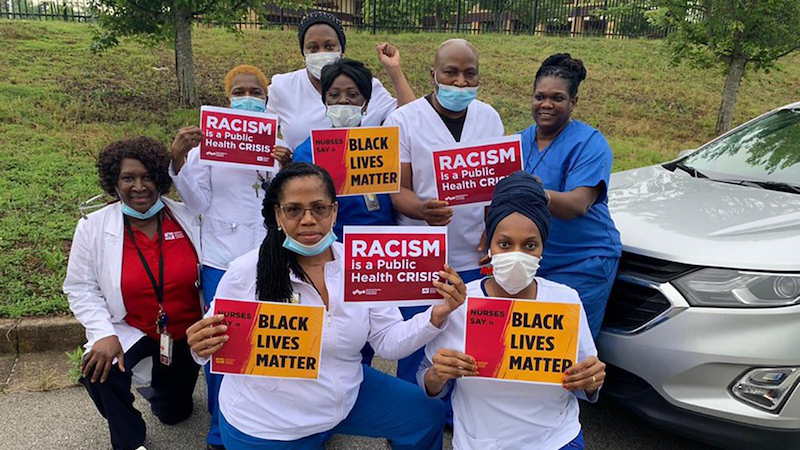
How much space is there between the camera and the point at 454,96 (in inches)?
115

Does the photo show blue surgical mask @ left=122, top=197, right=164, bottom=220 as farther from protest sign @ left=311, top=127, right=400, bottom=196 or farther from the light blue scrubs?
the light blue scrubs

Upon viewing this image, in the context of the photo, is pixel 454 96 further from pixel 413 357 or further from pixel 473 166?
pixel 413 357

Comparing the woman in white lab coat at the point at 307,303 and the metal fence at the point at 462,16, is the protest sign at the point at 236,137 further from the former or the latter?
the metal fence at the point at 462,16

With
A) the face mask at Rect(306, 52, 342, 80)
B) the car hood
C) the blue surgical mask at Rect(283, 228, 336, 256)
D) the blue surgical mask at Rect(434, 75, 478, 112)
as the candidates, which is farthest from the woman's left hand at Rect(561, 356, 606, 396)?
the face mask at Rect(306, 52, 342, 80)

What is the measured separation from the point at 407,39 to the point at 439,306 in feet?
44.6

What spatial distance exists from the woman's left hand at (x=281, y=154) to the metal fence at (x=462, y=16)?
42.6 feet

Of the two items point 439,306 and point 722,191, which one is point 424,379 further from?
point 722,191

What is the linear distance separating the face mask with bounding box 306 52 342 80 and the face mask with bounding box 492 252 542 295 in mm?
1610

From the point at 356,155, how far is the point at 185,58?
6.75m

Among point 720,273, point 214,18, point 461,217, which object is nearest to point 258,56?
point 214,18

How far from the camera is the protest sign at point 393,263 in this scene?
7.38ft

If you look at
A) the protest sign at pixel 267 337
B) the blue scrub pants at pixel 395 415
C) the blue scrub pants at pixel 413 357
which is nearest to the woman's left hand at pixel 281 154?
the blue scrub pants at pixel 413 357

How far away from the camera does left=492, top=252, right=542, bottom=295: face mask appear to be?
2236mm

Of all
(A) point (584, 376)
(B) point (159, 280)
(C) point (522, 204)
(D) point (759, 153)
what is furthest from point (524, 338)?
(D) point (759, 153)
